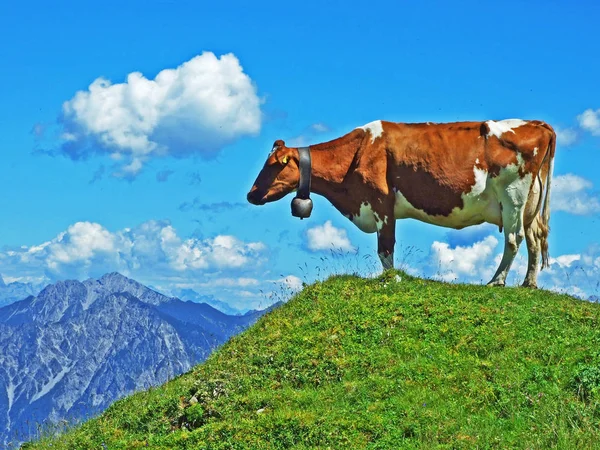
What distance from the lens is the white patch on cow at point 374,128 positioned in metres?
21.3

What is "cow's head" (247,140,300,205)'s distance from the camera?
22141 millimetres

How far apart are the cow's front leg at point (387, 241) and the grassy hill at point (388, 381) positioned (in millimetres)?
1498

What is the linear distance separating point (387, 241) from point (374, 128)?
2907 mm

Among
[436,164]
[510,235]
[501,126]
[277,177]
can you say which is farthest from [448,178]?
[277,177]

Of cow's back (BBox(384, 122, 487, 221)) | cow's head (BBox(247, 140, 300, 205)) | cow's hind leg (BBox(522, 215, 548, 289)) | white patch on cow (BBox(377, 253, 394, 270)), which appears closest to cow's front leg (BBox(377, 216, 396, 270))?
white patch on cow (BBox(377, 253, 394, 270))

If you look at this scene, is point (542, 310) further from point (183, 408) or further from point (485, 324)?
point (183, 408)

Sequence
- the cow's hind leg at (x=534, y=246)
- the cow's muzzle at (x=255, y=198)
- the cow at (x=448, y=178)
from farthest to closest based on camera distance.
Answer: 1. the cow's muzzle at (x=255, y=198)
2. the cow's hind leg at (x=534, y=246)
3. the cow at (x=448, y=178)

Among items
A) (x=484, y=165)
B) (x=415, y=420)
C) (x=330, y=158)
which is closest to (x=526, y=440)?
(x=415, y=420)

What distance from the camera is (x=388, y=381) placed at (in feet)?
46.2

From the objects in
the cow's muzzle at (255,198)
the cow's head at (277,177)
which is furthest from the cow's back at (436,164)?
the cow's muzzle at (255,198)

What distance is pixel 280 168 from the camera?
72.8ft

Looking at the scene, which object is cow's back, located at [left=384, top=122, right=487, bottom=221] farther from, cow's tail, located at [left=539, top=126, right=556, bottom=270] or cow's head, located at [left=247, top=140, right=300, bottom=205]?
cow's head, located at [left=247, top=140, right=300, bottom=205]

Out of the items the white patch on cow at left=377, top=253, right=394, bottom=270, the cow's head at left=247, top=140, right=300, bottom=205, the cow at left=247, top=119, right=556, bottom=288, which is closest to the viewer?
the cow at left=247, top=119, right=556, bottom=288

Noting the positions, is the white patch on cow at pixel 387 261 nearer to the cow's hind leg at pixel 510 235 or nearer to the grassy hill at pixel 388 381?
the grassy hill at pixel 388 381
